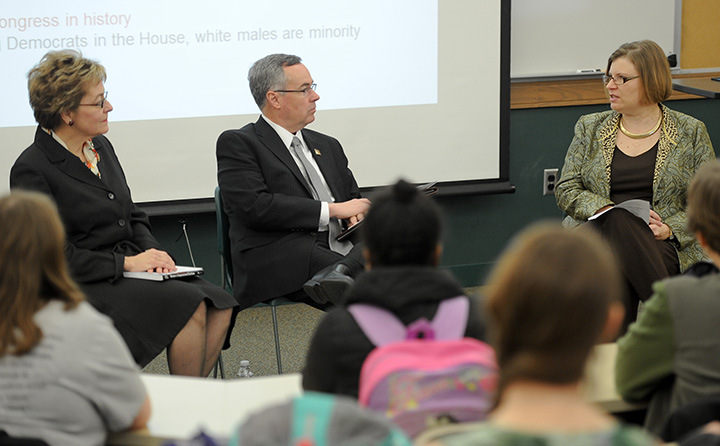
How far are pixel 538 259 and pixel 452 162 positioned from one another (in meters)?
3.64

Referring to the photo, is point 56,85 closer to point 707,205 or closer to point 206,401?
point 206,401

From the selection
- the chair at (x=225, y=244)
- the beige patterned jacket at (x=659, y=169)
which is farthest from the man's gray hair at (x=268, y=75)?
the beige patterned jacket at (x=659, y=169)

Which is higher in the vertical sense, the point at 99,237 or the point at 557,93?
the point at 557,93

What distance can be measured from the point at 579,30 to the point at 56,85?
9.74ft

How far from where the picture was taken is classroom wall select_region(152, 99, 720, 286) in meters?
4.78

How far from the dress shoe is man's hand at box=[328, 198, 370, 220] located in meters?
0.34

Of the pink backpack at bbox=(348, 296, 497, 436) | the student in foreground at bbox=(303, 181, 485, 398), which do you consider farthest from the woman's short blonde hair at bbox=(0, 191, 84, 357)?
the pink backpack at bbox=(348, 296, 497, 436)

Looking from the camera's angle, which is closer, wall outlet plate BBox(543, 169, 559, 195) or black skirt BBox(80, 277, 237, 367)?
black skirt BBox(80, 277, 237, 367)

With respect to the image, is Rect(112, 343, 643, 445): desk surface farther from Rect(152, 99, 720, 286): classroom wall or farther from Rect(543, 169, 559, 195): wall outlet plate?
Rect(543, 169, 559, 195): wall outlet plate

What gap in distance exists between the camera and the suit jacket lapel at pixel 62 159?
111 inches

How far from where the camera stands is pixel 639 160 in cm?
345

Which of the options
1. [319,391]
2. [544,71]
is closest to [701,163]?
[544,71]

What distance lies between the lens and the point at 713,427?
1508 millimetres

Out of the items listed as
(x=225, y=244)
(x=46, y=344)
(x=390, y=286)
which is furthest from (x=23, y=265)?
(x=225, y=244)
